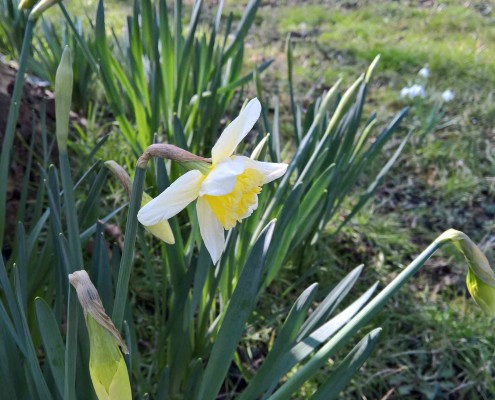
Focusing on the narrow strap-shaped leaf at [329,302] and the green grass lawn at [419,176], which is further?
the green grass lawn at [419,176]

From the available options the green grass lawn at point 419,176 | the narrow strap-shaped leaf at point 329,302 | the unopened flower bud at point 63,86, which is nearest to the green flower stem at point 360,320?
the narrow strap-shaped leaf at point 329,302

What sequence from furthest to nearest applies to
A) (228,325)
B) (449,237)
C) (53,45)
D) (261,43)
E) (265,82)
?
(261,43) < (265,82) < (53,45) < (228,325) < (449,237)

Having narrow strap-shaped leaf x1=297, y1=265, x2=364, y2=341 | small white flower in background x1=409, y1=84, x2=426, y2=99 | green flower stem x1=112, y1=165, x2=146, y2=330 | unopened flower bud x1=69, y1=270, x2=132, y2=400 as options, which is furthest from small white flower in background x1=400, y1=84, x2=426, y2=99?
unopened flower bud x1=69, y1=270, x2=132, y2=400

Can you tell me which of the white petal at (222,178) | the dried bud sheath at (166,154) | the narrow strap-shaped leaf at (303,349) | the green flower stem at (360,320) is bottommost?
the narrow strap-shaped leaf at (303,349)

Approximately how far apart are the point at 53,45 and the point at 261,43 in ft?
5.62

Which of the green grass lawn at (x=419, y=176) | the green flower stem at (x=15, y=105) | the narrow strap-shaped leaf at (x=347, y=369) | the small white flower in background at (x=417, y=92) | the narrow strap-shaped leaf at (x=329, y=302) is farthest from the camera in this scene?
the small white flower in background at (x=417, y=92)

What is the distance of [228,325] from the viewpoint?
0.94m

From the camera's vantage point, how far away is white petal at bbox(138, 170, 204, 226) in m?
0.68

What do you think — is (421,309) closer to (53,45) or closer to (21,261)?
(21,261)

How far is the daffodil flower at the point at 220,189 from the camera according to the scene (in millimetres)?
683

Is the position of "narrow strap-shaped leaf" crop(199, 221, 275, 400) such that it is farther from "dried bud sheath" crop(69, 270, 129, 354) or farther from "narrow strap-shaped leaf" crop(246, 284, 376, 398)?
"dried bud sheath" crop(69, 270, 129, 354)

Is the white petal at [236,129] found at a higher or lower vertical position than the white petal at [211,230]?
higher

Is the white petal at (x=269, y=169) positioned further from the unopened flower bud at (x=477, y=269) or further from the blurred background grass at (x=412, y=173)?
the blurred background grass at (x=412, y=173)

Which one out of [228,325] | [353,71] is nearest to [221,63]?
[228,325]
